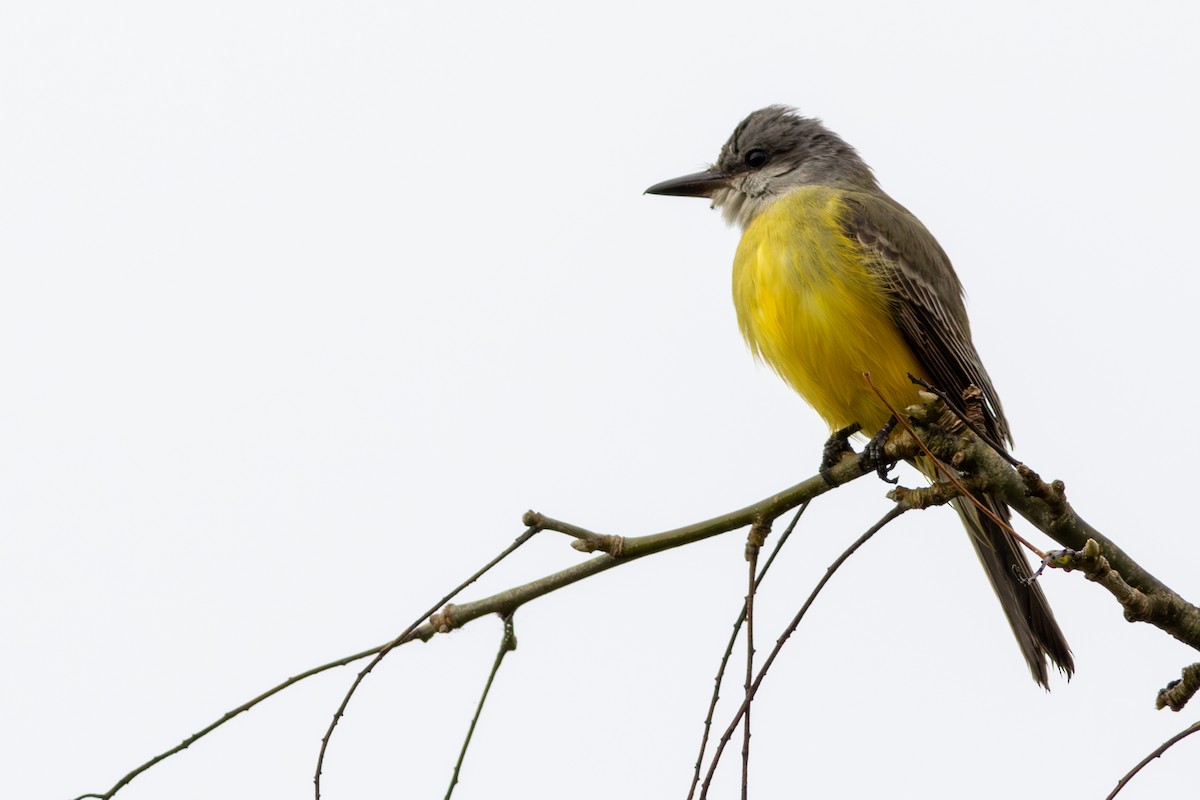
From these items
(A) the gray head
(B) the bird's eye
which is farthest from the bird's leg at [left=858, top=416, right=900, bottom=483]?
(B) the bird's eye

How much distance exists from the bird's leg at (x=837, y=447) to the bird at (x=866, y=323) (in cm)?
2

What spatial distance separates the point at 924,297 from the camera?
19.2 ft

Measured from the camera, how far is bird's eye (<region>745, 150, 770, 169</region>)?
693 centimetres

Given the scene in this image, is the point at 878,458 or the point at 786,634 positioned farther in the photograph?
the point at 878,458

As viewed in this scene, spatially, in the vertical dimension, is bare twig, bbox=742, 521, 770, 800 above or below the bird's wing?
below

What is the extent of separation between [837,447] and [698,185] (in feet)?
6.30

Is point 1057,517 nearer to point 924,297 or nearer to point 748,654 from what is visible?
point 748,654

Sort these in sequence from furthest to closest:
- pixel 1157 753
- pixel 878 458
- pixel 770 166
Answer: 1. pixel 770 166
2. pixel 878 458
3. pixel 1157 753

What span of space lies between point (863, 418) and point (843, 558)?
2578mm

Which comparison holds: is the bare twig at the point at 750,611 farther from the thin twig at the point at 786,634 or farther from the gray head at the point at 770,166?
the gray head at the point at 770,166

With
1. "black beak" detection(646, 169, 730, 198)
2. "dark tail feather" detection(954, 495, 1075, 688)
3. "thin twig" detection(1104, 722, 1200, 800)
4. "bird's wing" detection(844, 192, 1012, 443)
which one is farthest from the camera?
"black beak" detection(646, 169, 730, 198)

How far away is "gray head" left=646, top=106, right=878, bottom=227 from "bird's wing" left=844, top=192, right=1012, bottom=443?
0.50 metres

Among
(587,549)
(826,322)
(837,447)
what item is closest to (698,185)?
(826,322)

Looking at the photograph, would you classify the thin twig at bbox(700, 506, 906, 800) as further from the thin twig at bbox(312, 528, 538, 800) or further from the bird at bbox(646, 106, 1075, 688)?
the bird at bbox(646, 106, 1075, 688)
